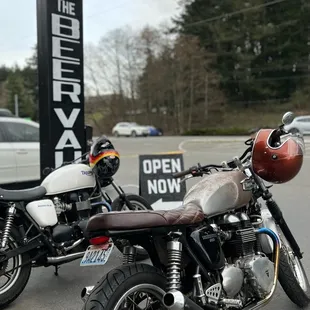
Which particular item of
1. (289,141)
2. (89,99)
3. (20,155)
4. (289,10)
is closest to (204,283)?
(289,141)

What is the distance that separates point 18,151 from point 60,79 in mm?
2782

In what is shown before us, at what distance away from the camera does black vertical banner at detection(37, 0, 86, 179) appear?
576 centimetres

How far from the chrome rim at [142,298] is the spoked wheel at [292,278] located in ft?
3.93

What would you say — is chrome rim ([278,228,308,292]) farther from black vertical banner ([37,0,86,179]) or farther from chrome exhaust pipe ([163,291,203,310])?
black vertical banner ([37,0,86,179])

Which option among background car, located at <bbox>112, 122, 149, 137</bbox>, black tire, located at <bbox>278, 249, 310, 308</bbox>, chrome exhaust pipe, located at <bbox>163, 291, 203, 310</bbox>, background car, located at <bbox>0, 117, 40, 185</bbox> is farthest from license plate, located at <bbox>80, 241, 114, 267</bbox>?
background car, located at <bbox>112, 122, 149, 137</bbox>

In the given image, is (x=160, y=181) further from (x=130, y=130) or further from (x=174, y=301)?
(x=130, y=130)

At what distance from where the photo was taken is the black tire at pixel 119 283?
90.0 inches

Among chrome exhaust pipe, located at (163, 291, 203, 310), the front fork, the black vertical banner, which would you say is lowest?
chrome exhaust pipe, located at (163, 291, 203, 310)

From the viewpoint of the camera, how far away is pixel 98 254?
8.98 feet

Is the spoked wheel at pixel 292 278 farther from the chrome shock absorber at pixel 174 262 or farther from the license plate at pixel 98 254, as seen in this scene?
the license plate at pixel 98 254

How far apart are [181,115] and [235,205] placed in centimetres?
4244

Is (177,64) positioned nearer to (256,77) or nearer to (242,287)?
Answer: (256,77)

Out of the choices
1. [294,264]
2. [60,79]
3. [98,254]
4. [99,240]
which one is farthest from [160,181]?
[99,240]

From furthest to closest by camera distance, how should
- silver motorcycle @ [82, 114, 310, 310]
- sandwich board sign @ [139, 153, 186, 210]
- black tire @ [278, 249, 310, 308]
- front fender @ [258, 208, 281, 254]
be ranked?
sandwich board sign @ [139, 153, 186, 210], black tire @ [278, 249, 310, 308], front fender @ [258, 208, 281, 254], silver motorcycle @ [82, 114, 310, 310]
